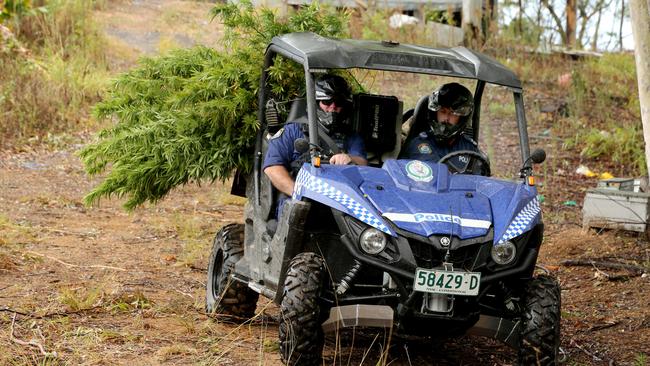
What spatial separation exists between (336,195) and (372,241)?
0.35 m

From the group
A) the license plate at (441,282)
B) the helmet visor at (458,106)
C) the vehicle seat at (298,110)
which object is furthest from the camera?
the helmet visor at (458,106)

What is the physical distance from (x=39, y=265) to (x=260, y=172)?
2531 millimetres

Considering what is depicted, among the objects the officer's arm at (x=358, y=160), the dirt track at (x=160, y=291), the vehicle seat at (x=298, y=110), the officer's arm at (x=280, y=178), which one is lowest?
the dirt track at (x=160, y=291)

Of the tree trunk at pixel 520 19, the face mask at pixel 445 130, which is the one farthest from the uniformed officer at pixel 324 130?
the tree trunk at pixel 520 19

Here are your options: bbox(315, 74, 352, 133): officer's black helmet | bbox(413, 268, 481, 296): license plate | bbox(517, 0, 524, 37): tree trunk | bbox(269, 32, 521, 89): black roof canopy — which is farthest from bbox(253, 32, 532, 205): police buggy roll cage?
bbox(517, 0, 524, 37): tree trunk

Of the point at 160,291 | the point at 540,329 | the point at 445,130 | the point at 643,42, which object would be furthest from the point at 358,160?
the point at 160,291

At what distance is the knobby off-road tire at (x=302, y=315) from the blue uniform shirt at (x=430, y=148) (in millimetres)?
1518

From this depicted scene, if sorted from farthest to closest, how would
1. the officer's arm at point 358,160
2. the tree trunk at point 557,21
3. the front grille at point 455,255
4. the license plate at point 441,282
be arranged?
the tree trunk at point 557,21 → the officer's arm at point 358,160 → the front grille at point 455,255 → the license plate at point 441,282

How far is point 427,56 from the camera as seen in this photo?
6.42 meters

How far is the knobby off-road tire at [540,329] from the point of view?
19.2 feet

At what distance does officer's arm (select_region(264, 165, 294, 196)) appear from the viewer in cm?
659

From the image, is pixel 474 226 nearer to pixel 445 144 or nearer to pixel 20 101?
pixel 445 144

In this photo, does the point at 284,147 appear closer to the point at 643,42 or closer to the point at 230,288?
Answer: the point at 230,288

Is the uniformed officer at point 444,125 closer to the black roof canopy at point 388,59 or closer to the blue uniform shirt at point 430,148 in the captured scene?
the blue uniform shirt at point 430,148
